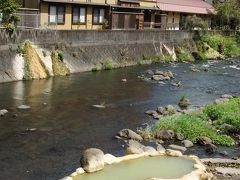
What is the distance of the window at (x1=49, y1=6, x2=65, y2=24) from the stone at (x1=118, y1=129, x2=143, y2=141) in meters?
22.7

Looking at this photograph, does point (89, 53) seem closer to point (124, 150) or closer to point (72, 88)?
point (72, 88)

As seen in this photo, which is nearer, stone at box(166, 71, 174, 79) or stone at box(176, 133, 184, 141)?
stone at box(176, 133, 184, 141)

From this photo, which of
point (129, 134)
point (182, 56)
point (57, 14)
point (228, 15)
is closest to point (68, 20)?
point (57, 14)

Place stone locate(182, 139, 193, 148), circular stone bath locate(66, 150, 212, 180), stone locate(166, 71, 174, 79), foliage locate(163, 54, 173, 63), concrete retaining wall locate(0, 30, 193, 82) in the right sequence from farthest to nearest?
1. foliage locate(163, 54, 173, 63)
2. stone locate(166, 71, 174, 79)
3. concrete retaining wall locate(0, 30, 193, 82)
4. stone locate(182, 139, 193, 148)
5. circular stone bath locate(66, 150, 212, 180)

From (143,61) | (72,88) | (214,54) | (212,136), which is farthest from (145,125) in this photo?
(214,54)

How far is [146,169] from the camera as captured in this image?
677 inches

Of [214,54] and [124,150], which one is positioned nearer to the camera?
[124,150]

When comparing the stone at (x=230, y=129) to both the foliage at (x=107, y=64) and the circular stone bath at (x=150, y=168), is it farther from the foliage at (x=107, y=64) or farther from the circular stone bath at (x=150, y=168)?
the foliage at (x=107, y=64)

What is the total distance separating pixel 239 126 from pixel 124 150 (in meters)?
6.44

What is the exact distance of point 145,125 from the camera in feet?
80.0

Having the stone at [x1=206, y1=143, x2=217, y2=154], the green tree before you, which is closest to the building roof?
the green tree

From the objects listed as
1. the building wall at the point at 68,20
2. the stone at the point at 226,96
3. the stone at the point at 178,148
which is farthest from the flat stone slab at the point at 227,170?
the building wall at the point at 68,20

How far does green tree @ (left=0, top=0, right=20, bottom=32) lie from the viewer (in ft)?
109

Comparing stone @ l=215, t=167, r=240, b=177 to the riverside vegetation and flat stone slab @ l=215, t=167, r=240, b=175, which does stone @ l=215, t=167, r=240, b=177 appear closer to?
flat stone slab @ l=215, t=167, r=240, b=175
